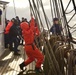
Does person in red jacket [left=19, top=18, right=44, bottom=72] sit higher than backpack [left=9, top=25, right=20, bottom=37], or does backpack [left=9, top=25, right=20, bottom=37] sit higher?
backpack [left=9, top=25, right=20, bottom=37]

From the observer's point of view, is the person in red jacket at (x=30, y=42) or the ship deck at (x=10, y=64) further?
the ship deck at (x=10, y=64)

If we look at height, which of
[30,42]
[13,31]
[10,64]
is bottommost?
[10,64]

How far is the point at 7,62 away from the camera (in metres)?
8.55

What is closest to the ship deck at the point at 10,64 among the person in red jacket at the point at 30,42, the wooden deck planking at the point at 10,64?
the wooden deck planking at the point at 10,64

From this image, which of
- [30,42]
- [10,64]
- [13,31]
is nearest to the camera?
[30,42]

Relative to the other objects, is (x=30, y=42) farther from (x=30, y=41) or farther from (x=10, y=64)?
(x=10, y=64)

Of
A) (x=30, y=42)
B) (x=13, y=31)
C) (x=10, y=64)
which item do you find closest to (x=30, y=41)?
(x=30, y=42)

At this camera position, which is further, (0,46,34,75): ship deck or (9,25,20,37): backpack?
(9,25,20,37): backpack

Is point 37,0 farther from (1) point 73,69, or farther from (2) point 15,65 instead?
(2) point 15,65

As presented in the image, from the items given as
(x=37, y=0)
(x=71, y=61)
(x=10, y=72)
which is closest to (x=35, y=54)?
(x=10, y=72)

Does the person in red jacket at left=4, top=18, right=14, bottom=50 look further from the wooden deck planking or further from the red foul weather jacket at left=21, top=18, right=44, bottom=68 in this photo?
the red foul weather jacket at left=21, top=18, right=44, bottom=68

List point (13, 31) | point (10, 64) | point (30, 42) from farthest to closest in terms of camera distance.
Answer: point (13, 31)
point (10, 64)
point (30, 42)

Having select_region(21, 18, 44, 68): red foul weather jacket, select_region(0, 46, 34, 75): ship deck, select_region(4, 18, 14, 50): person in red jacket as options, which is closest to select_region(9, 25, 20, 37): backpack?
select_region(4, 18, 14, 50): person in red jacket

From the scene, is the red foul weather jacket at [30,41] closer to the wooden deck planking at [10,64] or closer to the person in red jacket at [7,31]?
the wooden deck planking at [10,64]
